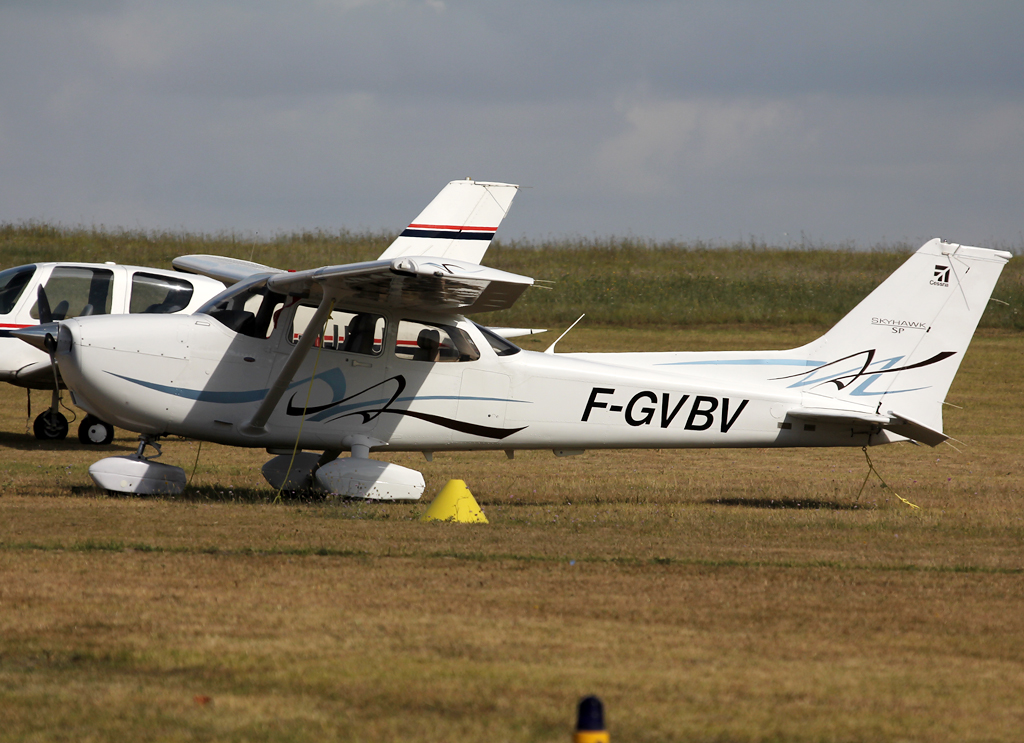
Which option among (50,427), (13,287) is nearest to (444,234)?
(13,287)

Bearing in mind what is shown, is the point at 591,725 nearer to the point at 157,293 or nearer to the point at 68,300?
the point at 157,293

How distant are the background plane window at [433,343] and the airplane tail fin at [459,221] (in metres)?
8.60

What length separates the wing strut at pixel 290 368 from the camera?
986 cm

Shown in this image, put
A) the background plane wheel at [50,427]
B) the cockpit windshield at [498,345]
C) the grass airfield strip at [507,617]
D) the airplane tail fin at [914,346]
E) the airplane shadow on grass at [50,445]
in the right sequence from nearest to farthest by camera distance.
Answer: the grass airfield strip at [507,617]
the cockpit windshield at [498,345]
the airplane tail fin at [914,346]
the airplane shadow on grass at [50,445]
the background plane wheel at [50,427]

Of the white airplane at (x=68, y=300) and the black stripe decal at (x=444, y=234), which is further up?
the black stripe decal at (x=444, y=234)

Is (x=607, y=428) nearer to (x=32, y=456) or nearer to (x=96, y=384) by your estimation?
(x=96, y=384)

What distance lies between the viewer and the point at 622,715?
13.2 ft

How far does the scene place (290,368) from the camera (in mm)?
10078

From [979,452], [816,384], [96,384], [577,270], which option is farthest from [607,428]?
[577,270]

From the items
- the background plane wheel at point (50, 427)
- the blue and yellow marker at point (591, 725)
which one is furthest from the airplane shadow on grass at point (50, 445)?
the blue and yellow marker at point (591, 725)

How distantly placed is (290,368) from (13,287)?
7.90m

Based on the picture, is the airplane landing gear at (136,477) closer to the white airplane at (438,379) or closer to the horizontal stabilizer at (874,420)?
the white airplane at (438,379)

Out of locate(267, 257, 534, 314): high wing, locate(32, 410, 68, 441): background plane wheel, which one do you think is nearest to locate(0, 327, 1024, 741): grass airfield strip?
locate(267, 257, 534, 314): high wing

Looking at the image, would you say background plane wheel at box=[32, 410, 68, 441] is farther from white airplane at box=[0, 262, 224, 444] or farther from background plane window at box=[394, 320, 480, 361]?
background plane window at box=[394, 320, 480, 361]
